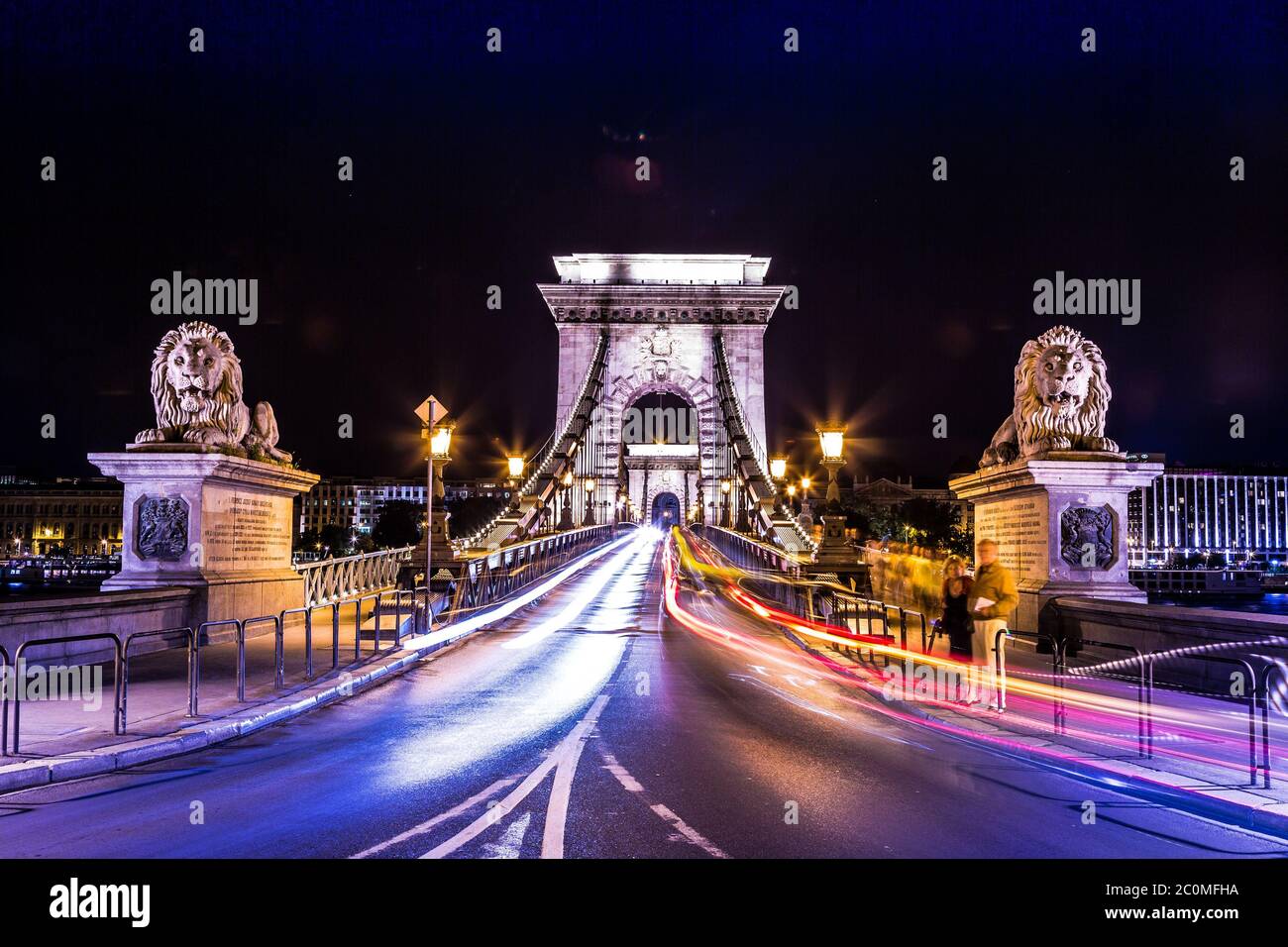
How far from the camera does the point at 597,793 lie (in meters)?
6.57

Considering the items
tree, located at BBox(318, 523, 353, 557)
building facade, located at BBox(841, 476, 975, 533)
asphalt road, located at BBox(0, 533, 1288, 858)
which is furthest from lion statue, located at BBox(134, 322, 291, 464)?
building facade, located at BBox(841, 476, 975, 533)

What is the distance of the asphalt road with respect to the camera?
5473mm

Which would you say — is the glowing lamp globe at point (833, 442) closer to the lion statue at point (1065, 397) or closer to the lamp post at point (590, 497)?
the lion statue at point (1065, 397)

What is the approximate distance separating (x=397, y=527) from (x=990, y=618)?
103 meters

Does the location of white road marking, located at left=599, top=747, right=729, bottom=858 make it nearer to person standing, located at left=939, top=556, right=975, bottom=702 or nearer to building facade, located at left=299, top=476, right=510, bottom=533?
person standing, located at left=939, top=556, right=975, bottom=702

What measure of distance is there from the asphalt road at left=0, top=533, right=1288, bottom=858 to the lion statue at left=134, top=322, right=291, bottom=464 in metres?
5.86

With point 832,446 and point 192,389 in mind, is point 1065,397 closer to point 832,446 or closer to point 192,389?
point 832,446

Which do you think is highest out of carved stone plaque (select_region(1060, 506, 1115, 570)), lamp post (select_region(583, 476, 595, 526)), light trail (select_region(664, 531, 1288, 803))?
lamp post (select_region(583, 476, 595, 526))

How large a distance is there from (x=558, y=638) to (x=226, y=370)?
6.88 m

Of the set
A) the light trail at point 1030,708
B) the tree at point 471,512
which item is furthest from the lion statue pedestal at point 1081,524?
the tree at point 471,512

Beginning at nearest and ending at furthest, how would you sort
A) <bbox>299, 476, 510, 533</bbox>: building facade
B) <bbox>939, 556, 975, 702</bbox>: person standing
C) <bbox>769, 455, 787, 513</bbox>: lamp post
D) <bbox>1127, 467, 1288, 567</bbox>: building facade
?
<bbox>939, 556, 975, 702</bbox>: person standing < <bbox>769, 455, 787, 513</bbox>: lamp post < <bbox>1127, 467, 1288, 567</bbox>: building facade < <bbox>299, 476, 510, 533</bbox>: building facade

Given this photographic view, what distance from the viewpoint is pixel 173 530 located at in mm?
14172
